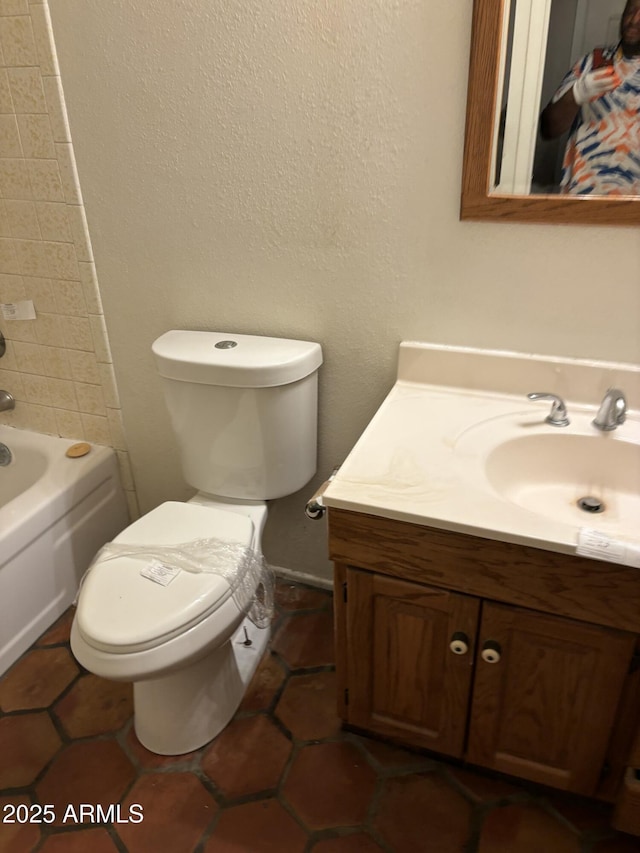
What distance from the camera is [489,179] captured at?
1.27m

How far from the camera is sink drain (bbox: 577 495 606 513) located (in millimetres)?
1247

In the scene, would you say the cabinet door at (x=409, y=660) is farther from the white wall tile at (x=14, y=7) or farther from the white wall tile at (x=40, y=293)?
the white wall tile at (x=14, y=7)

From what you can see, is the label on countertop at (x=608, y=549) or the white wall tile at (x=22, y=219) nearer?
the label on countertop at (x=608, y=549)

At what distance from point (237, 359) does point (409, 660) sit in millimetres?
751

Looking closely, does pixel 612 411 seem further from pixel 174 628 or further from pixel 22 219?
pixel 22 219

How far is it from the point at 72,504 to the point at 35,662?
0.44 meters

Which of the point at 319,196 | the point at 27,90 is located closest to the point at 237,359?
the point at 319,196

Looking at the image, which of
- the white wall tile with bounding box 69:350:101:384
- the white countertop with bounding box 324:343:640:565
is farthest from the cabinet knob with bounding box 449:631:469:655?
the white wall tile with bounding box 69:350:101:384

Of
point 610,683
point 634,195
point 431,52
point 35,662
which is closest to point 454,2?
point 431,52

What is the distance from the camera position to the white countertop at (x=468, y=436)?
41.3 inches

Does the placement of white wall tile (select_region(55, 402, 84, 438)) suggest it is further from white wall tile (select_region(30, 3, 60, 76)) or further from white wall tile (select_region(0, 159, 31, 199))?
white wall tile (select_region(30, 3, 60, 76))

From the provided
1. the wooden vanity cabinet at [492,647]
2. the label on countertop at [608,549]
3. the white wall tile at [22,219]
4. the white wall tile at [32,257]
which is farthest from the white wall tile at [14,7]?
the label on countertop at [608,549]

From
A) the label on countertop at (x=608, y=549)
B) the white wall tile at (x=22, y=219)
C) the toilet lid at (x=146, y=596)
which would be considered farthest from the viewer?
the white wall tile at (x=22, y=219)

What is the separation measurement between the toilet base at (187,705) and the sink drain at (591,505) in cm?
85
